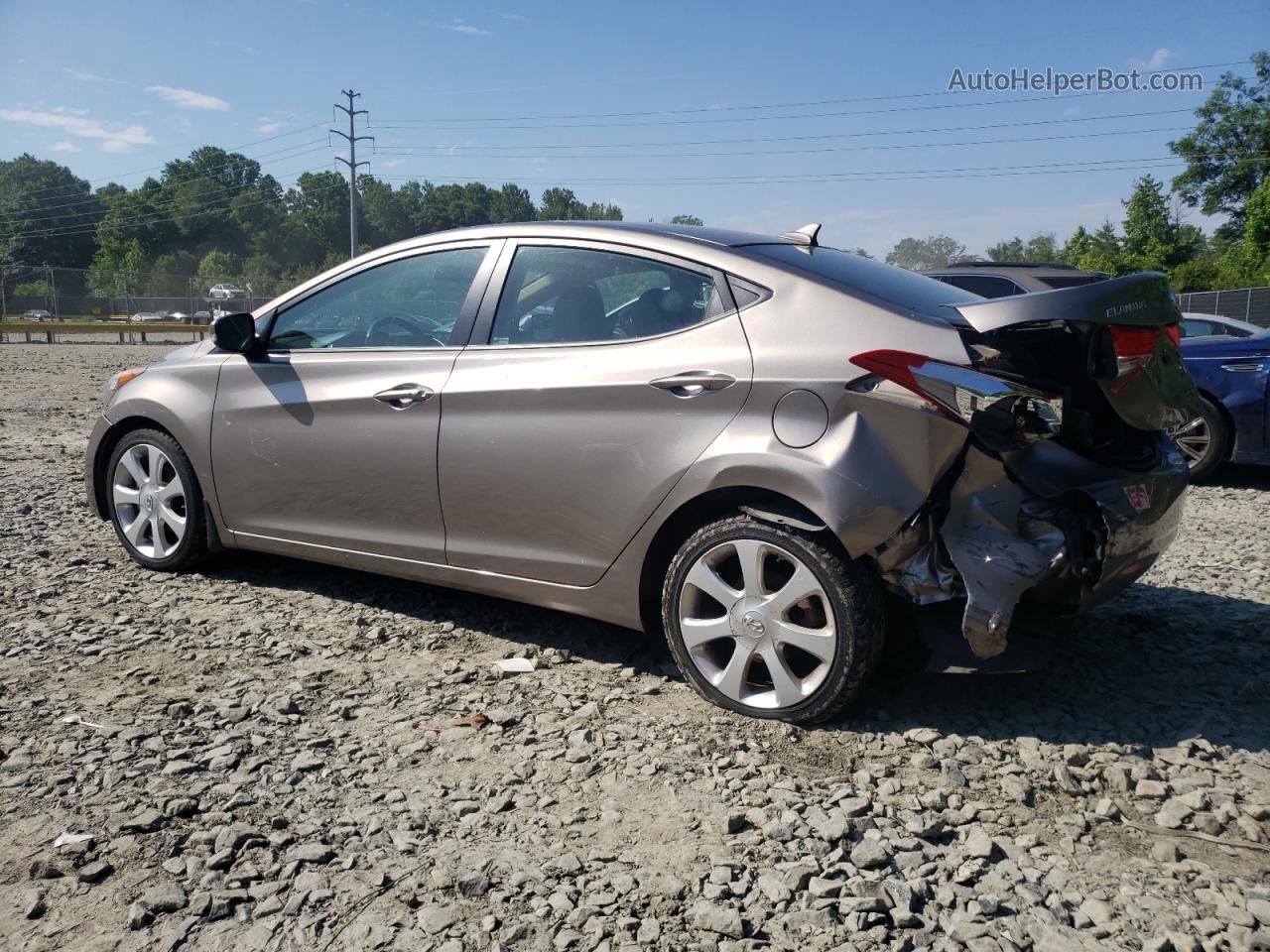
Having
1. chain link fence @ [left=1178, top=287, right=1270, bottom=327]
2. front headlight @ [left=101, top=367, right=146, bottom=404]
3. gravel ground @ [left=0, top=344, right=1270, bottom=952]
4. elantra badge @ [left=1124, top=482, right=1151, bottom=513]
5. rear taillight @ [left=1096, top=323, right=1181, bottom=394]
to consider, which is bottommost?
gravel ground @ [left=0, top=344, right=1270, bottom=952]

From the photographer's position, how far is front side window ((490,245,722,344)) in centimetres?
369

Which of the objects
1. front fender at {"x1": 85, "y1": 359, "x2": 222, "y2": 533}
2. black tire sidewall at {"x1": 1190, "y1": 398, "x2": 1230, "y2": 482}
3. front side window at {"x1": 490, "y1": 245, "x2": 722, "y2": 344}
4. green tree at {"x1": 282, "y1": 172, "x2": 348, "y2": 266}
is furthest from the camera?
green tree at {"x1": 282, "y1": 172, "x2": 348, "y2": 266}

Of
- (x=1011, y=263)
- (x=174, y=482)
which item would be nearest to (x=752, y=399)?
(x=174, y=482)

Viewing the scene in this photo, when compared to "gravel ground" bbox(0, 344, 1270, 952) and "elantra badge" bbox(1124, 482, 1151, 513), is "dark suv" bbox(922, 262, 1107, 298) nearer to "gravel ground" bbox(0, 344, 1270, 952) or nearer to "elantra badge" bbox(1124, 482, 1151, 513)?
"gravel ground" bbox(0, 344, 1270, 952)

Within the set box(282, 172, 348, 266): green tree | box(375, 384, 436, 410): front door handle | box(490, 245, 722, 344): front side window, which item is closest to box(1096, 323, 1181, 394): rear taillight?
box(490, 245, 722, 344): front side window

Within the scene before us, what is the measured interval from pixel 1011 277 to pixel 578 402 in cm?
606

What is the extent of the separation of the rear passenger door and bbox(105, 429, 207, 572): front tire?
1.66 metres

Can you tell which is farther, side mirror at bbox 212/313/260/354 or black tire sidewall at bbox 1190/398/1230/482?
black tire sidewall at bbox 1190/398/1230/482

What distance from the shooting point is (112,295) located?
5362cm

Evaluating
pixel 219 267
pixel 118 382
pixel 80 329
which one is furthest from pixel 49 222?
pixel 118 382

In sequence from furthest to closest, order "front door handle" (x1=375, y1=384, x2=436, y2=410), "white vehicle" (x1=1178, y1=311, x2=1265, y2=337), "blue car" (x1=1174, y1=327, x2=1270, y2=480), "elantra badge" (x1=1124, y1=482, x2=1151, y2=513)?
"white vehicle" (x1=1178, y1=311, x2=1265, y2=337)
"blue car" (x1=1174, y1=327, x2=1270, y2=480)
"front door handle" (x1=375, y1=384, x2=436, y2=410)
"elantra badge" (x1=1124, y1=482, x2=1151, y2=513)

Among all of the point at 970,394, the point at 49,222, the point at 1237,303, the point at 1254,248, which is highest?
the point at 49,222

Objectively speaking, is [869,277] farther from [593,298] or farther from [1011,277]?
[1011,277]

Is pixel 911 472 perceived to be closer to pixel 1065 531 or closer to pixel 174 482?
pixel 1065 531
